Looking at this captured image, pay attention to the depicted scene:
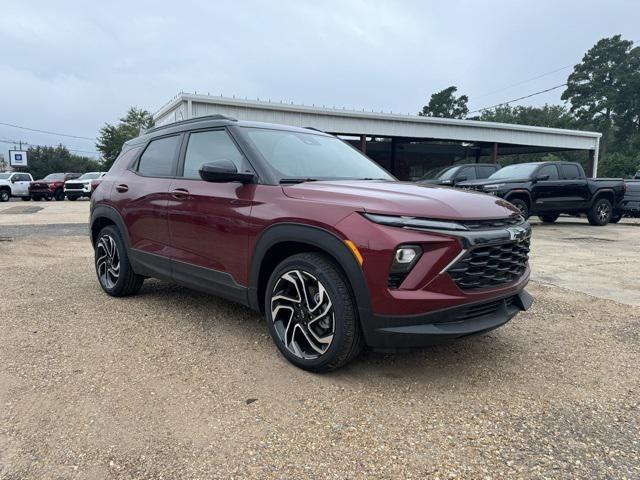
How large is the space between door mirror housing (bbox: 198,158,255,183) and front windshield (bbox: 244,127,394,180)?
0.24m

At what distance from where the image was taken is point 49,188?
2605 cm

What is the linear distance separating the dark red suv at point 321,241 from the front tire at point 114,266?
375 millimetres

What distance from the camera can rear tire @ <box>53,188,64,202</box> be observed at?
26641mm

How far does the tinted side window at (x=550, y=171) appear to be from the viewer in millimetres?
11920

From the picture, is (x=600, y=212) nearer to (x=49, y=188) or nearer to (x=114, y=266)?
(x=114, y=266)

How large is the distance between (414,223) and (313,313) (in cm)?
89

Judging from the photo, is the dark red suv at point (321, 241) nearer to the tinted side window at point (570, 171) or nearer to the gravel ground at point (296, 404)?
the gravel ground at point (296, 404)

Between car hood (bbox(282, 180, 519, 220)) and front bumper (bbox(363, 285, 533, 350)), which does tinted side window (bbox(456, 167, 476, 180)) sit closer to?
car hood (bbox(282, 180, 519, 220))

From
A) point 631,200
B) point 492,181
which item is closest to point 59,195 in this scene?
point 492,181

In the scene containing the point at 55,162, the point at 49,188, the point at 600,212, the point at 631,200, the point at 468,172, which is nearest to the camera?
the point at 600,212

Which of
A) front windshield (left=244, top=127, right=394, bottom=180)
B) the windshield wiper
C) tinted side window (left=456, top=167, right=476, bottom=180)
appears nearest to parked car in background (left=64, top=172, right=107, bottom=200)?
tinted side window (left=456, top=167, right=476, bottom=180)

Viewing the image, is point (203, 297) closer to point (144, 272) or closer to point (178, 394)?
point (144, 272)

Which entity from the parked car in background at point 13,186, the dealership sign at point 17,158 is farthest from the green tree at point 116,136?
the parked car in background at point 13,186

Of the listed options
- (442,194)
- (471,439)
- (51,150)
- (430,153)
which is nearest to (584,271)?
(442,194)
